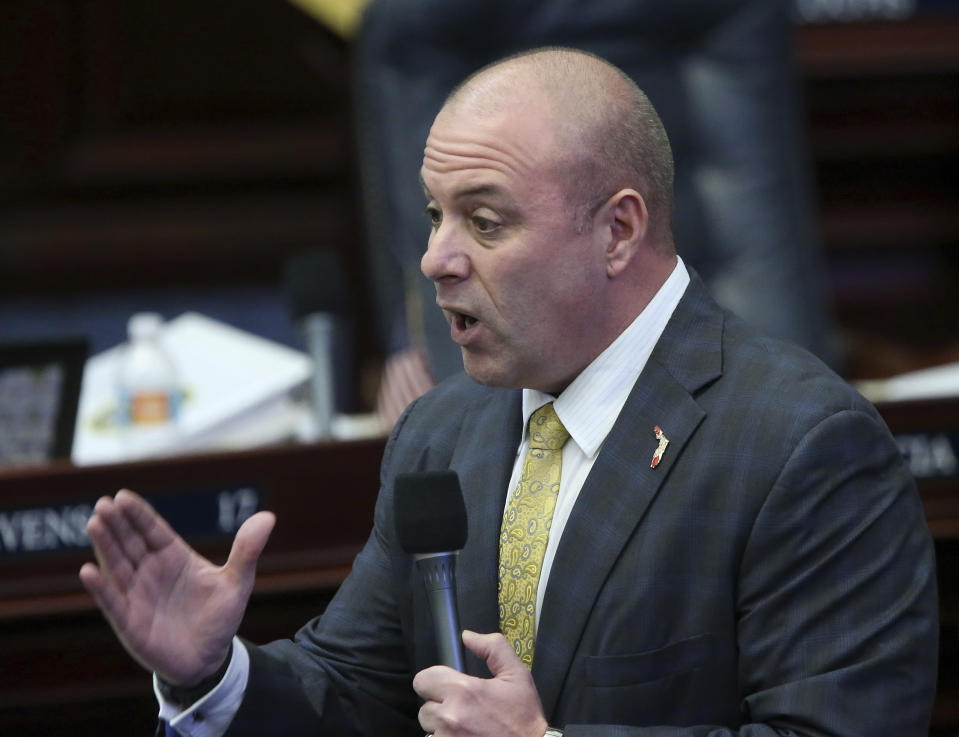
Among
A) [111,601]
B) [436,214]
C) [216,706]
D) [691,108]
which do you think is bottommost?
[216,706]

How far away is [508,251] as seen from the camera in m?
1.33

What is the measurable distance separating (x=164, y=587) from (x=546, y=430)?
0.38 metres

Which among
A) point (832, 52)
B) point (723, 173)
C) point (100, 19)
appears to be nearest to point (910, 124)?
point (832, 52)

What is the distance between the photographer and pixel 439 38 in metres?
2.53

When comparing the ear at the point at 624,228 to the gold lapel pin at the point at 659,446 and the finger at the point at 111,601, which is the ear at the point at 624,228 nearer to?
the gold lapel pin at the point at 659,446

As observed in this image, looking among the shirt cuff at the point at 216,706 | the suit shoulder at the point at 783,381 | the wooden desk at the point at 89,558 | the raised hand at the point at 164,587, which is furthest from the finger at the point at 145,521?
the wooden desk at the point at 89,558

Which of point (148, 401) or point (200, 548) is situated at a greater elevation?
point (148, 401)

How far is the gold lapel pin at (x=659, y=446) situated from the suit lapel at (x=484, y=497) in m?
→ 0.16

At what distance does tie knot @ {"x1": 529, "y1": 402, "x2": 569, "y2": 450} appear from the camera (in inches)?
55.4

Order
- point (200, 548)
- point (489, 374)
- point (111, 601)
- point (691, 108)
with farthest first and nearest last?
point (691, 108) < point (200, 548) < point (489, 374) < point (111, 601)

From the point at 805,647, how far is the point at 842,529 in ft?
0.34

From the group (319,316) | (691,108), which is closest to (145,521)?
(319,316)

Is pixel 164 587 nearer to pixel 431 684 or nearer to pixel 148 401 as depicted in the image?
pixel 431 684

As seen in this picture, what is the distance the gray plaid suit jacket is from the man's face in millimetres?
98
